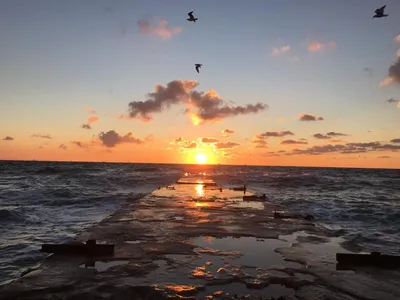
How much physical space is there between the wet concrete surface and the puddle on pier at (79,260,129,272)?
0.03 metres

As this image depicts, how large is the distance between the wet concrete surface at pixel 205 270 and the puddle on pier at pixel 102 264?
0.09 feet

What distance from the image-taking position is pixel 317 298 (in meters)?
7.71

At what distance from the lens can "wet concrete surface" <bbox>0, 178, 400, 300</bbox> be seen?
7867 millimetres

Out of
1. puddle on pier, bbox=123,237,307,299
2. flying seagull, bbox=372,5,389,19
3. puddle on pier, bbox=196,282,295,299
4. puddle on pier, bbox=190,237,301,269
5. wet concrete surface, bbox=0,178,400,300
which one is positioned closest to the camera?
puddle on pier, bbox=196,282,295,299

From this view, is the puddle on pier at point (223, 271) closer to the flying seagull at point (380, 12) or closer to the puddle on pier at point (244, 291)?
the puddle on pier at point (244, 291)

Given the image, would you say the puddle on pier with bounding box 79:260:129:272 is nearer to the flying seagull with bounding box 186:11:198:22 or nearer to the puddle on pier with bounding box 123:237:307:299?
the puddle on pier with bounding box 123:237:307:299

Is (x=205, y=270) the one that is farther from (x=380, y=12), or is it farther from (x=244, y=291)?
(x=380, y=12)

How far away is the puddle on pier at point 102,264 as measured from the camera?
951 cm

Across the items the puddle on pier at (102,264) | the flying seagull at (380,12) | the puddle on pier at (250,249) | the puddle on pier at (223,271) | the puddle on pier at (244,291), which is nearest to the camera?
the puddle on pier at (244,291)

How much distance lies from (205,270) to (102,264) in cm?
299

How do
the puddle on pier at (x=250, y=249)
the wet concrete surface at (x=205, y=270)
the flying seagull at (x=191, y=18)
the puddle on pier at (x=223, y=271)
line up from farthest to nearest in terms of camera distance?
the flying seagull at (x=191, y=18), the puddle on pier at (x=250, y=249), the puddle on pier at (x=223, y=271), the wet concrete surface at (x=205, y=270)

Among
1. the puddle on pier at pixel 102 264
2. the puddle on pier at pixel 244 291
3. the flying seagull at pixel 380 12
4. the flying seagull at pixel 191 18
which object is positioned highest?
the flying seagull at pixel 191 18

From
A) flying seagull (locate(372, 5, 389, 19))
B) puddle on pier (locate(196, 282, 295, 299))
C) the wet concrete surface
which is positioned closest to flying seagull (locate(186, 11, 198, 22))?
flying seagull (locate(372, 5, 389, 19))

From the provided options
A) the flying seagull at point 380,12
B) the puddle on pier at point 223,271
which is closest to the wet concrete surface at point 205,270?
the puddle on pier at point 223,271
